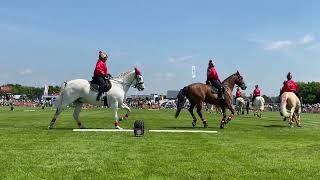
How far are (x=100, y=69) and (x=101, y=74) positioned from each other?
220 mm

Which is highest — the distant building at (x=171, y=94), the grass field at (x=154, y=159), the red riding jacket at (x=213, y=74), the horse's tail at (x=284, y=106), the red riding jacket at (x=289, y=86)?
the distant building at (x=171, y=94)

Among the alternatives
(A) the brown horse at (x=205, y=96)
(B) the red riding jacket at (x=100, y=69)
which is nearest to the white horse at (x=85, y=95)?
(B) the red riding jacket at (x=100, y=69)

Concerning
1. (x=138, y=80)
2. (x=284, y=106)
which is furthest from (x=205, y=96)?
(x=284, y=106)

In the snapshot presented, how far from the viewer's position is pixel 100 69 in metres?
20.6

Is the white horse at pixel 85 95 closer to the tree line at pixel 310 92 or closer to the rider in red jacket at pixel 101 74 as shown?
the rider in red jacket at pixel 101 74

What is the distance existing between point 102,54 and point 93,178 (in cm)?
1316

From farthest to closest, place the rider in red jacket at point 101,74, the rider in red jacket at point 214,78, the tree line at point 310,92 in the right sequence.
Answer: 1. the tree line at point 310,92
2. the rider in red jacket at point 214,78
3. the rider in red jacket at point 101,74

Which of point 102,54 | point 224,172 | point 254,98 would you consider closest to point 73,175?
point 224,172

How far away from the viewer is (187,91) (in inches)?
956

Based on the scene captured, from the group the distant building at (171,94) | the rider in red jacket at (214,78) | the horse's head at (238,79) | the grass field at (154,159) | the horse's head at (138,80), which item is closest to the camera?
the grass field at (154,159)

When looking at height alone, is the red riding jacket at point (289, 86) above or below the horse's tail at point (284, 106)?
above

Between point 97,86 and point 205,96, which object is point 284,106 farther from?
point 97,86

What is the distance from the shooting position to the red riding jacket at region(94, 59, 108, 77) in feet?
67.6

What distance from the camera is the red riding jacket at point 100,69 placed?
2061 centimetres
